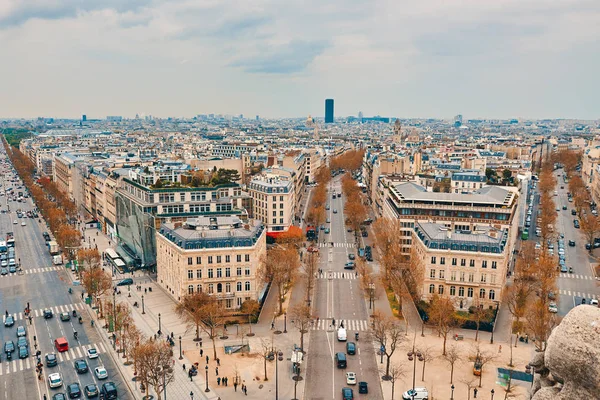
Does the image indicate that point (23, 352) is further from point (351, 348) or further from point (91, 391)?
point (351, 348)

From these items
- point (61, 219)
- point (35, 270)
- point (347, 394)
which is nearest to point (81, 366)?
point (347, 394)

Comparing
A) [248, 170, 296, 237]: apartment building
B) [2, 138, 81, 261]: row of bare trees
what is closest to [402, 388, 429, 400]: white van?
[248, 170, 296, 237]: apartment building

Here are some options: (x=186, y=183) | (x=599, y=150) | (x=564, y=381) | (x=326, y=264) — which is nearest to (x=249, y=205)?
(x=186, y=183)

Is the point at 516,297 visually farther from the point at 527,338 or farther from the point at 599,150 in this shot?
the point at 599,150

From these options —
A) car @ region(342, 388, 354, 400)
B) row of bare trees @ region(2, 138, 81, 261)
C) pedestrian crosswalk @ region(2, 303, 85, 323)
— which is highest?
row of bare trees @ region(2, 138, 81, 261)

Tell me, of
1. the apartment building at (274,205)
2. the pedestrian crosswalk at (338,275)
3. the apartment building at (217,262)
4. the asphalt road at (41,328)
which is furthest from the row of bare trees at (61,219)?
the pedestrian crosswalk at (338,275)

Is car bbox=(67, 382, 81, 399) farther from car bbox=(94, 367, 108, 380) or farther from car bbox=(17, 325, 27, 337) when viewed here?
car bbox=(17, 325, 27, 337)
